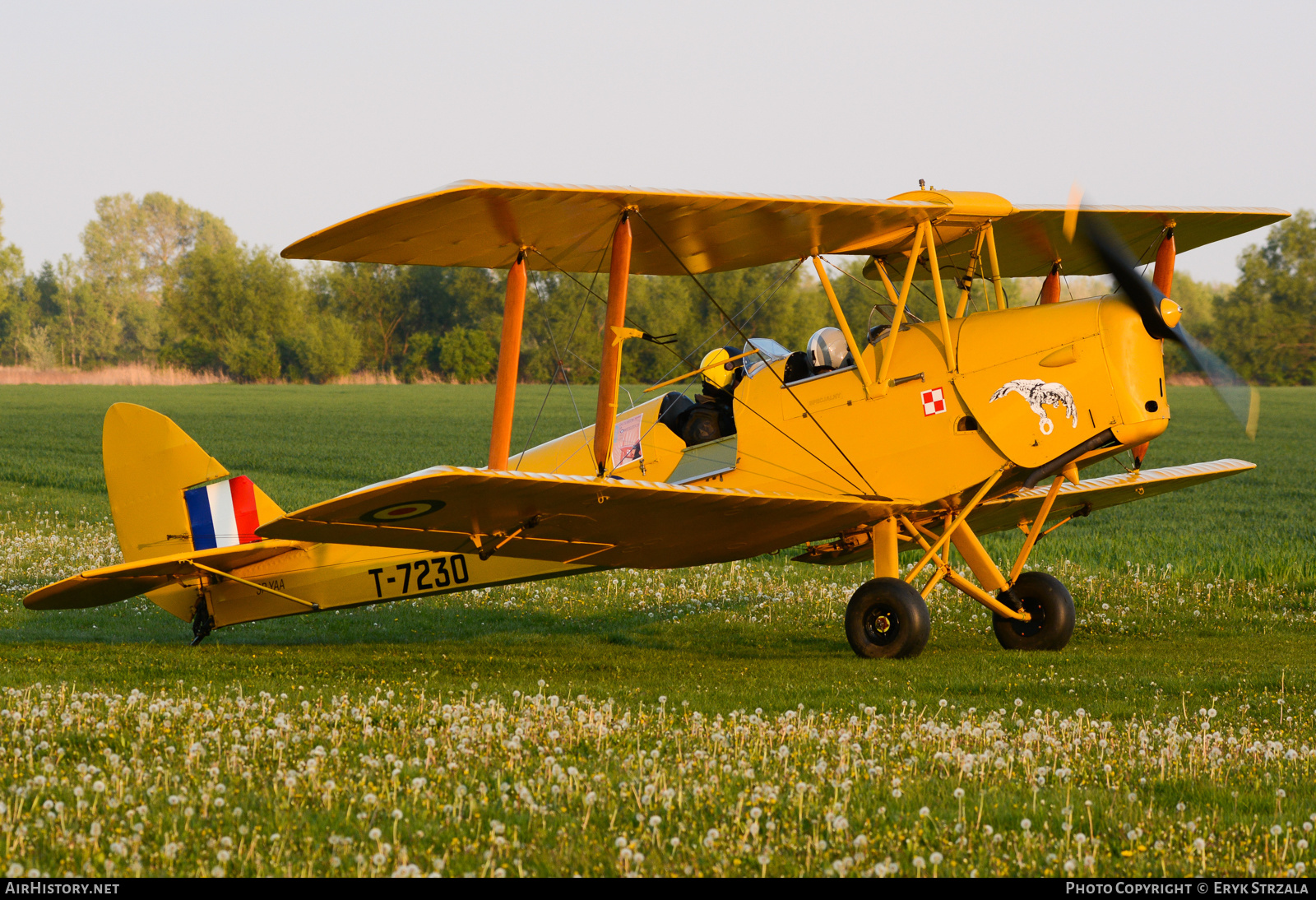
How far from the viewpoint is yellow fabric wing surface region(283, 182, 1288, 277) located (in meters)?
8.08

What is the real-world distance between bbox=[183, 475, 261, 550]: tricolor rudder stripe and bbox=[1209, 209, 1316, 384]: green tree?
86638mm

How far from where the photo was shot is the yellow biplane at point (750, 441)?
325 inches

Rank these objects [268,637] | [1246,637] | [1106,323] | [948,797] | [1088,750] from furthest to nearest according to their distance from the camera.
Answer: [268,637] < [1246,637] < [1106,323] < [1088,750] < [948,797]

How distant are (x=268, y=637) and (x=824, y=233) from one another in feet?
21.8

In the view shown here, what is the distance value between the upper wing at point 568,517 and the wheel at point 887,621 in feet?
2.04

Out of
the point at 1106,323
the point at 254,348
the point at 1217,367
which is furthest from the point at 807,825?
the point at 254,348

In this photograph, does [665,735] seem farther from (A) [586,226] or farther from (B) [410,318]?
(B) [410,318]

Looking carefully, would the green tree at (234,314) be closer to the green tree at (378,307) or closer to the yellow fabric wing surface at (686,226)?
the green tree at (378,307)

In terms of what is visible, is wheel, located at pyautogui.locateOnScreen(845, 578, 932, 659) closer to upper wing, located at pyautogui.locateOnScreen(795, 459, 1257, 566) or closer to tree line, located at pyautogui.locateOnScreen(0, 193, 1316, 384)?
upper wing, located at pyautogui.locateOnScreen(795, 459, 1257, 566)

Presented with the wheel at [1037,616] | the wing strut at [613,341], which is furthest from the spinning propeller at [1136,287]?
the wing strut at [613,341]

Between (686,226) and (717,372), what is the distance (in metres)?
1.35

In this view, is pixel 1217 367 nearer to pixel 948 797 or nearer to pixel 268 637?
pixel 948 797

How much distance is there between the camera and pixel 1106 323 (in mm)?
8547

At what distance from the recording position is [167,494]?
10602 mm
